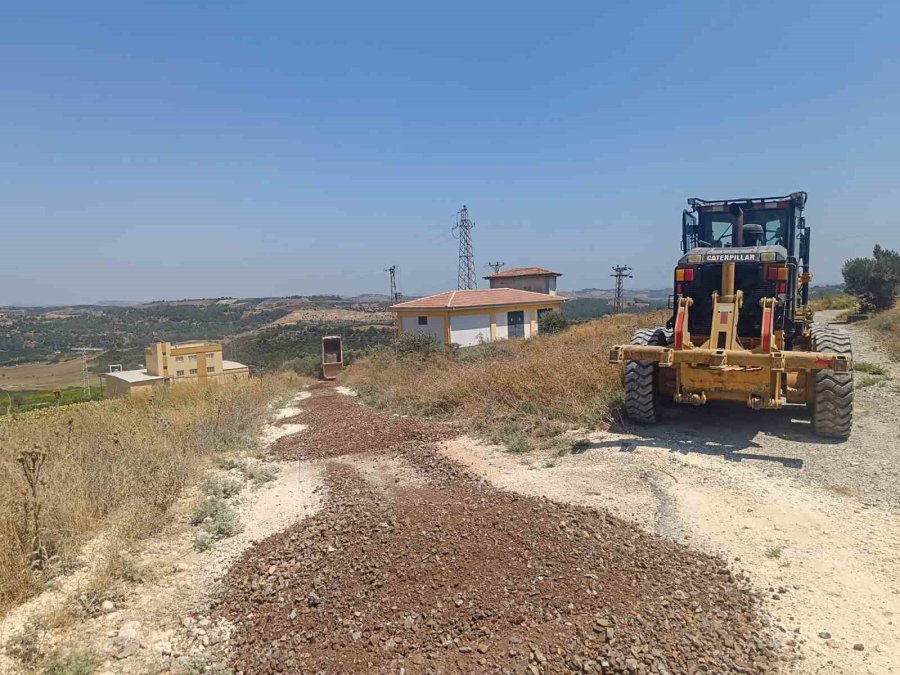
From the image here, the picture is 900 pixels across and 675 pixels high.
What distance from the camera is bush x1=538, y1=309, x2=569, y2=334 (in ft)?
92.6

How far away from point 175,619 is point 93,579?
0.84 metres

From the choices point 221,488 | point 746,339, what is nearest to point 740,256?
point 746,339

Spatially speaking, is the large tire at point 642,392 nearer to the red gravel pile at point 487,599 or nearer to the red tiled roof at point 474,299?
the red gravel pile at point 487,599

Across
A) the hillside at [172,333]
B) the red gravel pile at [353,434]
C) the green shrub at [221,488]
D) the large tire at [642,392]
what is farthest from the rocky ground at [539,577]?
the hillside at [172,333]

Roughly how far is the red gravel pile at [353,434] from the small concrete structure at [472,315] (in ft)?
53.9

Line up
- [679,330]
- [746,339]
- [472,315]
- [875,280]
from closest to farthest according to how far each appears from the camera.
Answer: [679,330]
[746,339]
[875,280]
[472,315]

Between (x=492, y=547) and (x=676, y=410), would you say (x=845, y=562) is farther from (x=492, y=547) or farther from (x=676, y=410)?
(x=676, y=410)

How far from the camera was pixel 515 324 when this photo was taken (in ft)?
103

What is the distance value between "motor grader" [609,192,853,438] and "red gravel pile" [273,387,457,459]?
3.29m

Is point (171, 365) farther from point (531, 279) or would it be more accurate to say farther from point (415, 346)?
point (531, 279)

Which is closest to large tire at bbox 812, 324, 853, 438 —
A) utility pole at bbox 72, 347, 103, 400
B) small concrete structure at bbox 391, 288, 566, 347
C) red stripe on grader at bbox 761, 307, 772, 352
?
red stripe on grader at bbox 761, 307, 772, 352

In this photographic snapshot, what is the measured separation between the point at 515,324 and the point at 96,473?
27.0m

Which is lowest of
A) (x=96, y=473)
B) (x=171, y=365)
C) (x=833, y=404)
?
(x=171, y=365)

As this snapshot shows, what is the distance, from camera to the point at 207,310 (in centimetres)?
9344
